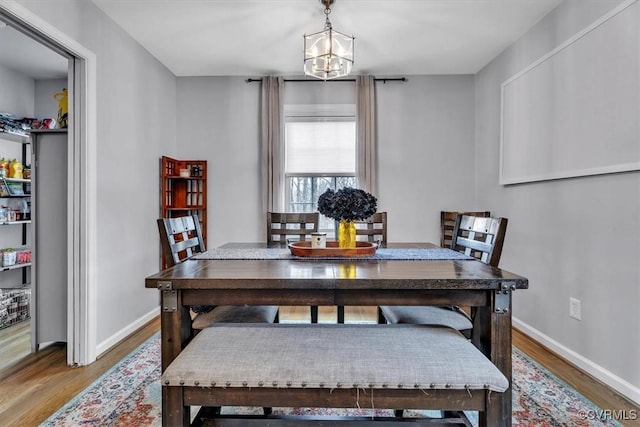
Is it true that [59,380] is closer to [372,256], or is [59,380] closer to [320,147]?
[372,256]

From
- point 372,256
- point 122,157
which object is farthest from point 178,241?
point 122,157

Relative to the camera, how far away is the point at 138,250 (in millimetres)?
3139

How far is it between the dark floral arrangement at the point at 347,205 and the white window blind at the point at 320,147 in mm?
2171

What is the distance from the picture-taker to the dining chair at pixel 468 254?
171 cm

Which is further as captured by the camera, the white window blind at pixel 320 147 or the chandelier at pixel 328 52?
the white window blind at pixel 320 147

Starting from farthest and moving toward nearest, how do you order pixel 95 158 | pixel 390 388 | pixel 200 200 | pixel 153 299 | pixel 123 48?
1. pixel 200 200
2. pixel 153 299
3. pixel 123 48
4. pixel 95 158
5. pixel 390 388

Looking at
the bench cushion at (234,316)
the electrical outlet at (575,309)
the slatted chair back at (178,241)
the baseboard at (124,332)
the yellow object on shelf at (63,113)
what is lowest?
the baseboard at (124,332)

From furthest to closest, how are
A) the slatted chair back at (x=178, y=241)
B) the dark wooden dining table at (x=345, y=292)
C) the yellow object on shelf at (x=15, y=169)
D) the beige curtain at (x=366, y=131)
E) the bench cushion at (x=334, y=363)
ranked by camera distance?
1. the beige curtain at (x=366, y=131)
2. the yellow object on shelf at (x=15, y=169)
3. the slatted chair back at (x=178, y=241)
4. the dark wooden dining table at (x=345, y=292)
5. the bench cushion at (x=334, y=363)

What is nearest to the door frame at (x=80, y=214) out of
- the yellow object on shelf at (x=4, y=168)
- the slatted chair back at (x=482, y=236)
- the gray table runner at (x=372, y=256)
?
the gray table runner at (x=372, y=256)

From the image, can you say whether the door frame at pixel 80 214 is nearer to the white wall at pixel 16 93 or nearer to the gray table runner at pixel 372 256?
the gray table runner at pixel 372 256

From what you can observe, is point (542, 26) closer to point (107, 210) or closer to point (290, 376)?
point (290, 376)

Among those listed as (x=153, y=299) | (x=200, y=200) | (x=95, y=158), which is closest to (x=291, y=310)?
(x=153, y=299)

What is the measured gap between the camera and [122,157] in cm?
285

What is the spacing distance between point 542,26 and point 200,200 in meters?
3.58
